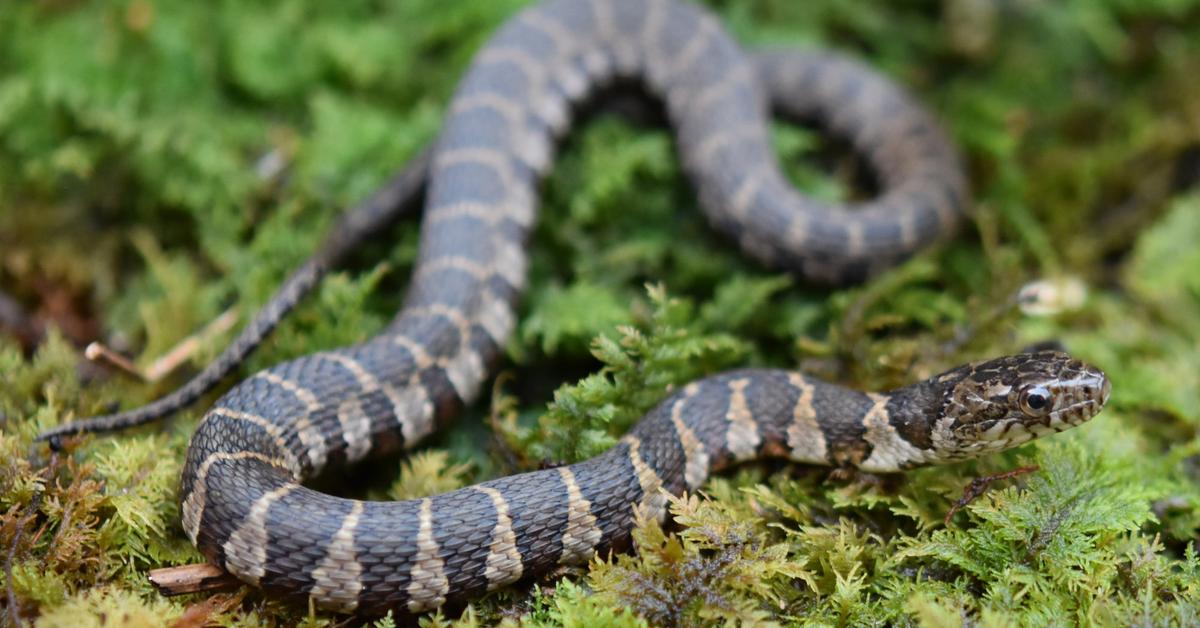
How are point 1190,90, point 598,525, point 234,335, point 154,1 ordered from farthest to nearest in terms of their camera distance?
point 1190,90, point 154,1, point 234,335, point 598,525

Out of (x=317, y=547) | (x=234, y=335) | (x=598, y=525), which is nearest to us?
(x=317, y=547)

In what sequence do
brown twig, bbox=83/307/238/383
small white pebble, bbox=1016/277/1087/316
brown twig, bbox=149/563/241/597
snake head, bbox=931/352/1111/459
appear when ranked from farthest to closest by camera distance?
small white pebble, bbox=1016/277/1087/316
brown twig, bbox=83/307/238/383
snake head, bbox=931/352/1111/459
brown twig, bbox=149/563/241/597

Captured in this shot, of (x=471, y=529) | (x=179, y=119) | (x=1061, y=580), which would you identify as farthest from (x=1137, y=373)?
(x=179, y=119)

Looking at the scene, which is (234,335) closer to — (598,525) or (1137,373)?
(598,525)

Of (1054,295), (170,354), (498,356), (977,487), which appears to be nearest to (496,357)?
(498,356)

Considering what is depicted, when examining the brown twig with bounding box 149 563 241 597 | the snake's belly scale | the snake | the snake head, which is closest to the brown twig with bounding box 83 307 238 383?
the snake

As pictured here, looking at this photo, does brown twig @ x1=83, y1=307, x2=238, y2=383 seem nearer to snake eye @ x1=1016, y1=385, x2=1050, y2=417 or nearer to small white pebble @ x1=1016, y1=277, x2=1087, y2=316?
snake eye @ x1=1016, y1=385, x2=1050, y2=417

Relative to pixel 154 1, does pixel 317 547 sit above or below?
below

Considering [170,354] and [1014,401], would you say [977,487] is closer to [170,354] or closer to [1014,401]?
[1014,401]
